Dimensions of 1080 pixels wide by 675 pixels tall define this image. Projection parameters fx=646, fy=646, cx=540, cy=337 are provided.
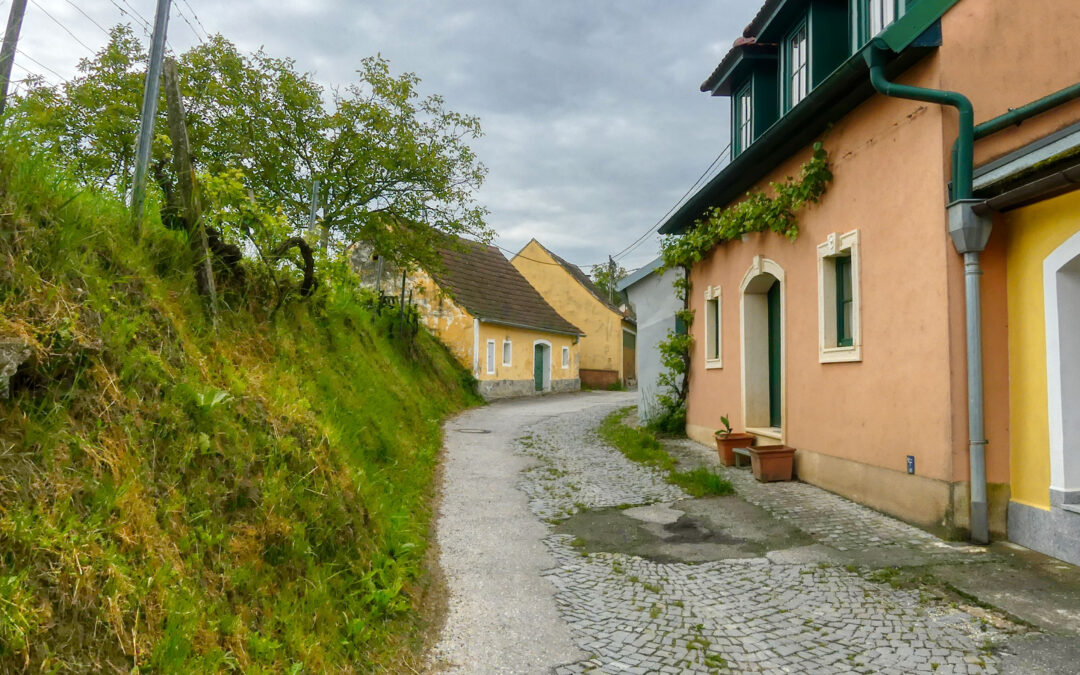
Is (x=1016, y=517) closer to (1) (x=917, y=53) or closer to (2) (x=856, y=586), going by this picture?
(2) (x=856, y=586)

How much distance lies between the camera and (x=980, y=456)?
5.51 metres

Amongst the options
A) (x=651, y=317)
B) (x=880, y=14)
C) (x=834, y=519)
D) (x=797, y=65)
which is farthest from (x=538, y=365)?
(x=834, y=519)

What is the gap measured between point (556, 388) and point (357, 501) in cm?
2385

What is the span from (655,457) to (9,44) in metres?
8.63

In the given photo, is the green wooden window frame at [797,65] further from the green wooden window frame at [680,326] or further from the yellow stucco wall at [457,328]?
the yellow stucco wall at [457,328]

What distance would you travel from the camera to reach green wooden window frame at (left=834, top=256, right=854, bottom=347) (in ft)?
25.2

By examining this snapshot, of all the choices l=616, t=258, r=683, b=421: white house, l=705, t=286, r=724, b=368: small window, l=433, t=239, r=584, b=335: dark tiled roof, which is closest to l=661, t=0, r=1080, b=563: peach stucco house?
l=705, t=286, r=724, b=368: small window

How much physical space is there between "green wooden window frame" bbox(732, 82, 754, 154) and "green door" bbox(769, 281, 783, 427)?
2.76 meters

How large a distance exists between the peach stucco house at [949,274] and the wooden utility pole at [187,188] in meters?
6.19

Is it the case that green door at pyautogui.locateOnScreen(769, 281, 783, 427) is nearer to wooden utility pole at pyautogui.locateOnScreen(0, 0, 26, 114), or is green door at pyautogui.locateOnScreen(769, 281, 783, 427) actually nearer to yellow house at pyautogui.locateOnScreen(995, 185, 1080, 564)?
yellow house at pyautogui.locateOnScreen(995, 185, 1080, 564)

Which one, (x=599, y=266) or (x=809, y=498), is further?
(x=599, y=266)

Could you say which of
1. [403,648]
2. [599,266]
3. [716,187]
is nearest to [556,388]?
[716,187]

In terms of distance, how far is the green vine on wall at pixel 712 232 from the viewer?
26.0ft

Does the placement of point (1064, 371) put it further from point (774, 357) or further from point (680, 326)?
point (680, 326)
